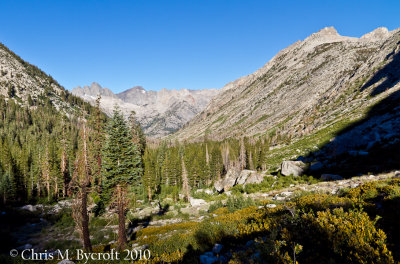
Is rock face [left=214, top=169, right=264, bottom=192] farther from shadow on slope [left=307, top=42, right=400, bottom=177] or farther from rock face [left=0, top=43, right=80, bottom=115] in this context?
rock face [left=0, top=43, right=80, bottom=115]

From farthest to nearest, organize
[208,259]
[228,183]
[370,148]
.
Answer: [228,183] → [370,148] → [208,259]

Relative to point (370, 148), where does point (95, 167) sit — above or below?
above

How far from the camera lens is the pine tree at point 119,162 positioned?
58.1 feet

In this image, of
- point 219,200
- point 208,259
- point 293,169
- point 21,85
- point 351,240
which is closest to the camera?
point 351,240

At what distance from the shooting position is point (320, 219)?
659cm

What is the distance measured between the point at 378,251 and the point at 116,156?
60.6 feet

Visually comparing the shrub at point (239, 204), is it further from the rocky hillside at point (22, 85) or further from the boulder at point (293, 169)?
the rocky hillside at point (22, 85)

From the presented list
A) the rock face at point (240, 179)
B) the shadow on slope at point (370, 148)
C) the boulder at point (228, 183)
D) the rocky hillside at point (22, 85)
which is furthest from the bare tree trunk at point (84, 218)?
the rocky hillside at point (22, 85)

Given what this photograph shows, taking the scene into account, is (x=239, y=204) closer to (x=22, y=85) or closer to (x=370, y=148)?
(x=370, y=148)

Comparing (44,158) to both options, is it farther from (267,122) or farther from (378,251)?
(267,122)

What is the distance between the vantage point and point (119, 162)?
58.9ft


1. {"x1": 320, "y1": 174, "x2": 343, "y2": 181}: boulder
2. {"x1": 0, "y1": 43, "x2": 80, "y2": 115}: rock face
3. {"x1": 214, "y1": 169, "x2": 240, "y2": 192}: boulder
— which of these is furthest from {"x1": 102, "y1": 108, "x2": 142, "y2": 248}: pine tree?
{"x1": 0, "y1": 43, "x2": 80, "y2": 115}: rock face

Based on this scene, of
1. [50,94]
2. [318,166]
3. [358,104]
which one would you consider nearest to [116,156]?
[318,166]

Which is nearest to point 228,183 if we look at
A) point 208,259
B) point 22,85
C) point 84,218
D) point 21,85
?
point 84,218
